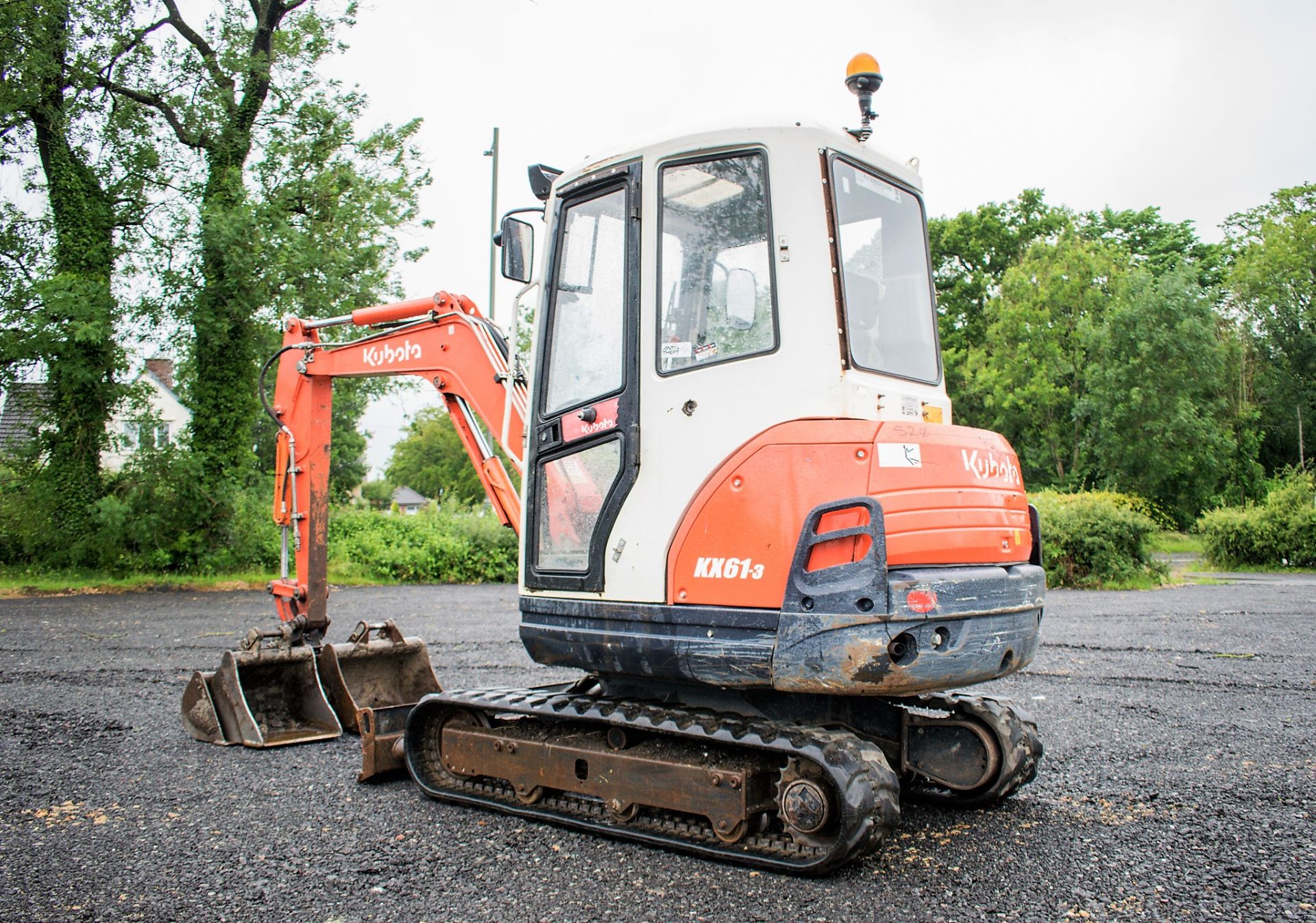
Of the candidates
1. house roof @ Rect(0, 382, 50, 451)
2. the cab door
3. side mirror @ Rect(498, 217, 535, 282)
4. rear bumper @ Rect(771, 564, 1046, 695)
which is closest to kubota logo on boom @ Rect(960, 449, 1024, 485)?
rear bumper @ Rect(771, 564, 1046, 695)

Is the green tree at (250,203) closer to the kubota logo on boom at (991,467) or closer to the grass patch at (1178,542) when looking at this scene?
the kubota logo on boom at (991,467)

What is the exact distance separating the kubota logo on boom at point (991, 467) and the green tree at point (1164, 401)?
3339 centimetres

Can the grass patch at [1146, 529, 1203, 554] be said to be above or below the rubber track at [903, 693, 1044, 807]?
above

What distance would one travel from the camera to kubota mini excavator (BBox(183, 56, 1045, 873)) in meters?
3.72

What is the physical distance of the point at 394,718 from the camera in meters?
5.36

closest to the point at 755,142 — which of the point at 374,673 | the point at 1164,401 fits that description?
the point at 374,673

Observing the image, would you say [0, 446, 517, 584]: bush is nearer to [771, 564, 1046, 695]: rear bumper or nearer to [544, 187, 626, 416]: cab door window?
[544, 187, 626, 416]: cab door window

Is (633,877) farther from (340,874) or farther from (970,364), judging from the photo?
(970,364)

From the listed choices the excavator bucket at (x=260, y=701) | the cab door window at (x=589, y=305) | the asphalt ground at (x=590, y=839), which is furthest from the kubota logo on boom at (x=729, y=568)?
the excavator bucket at (x=260, y=701)

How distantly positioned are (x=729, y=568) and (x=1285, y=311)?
146 ft

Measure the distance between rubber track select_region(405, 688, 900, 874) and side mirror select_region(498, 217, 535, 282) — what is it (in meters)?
2.01

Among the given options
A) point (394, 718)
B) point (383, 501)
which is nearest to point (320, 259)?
point (394, 718)

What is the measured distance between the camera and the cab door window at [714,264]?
13.3 ft

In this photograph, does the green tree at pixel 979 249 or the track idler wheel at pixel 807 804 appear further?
the green tree at pixel 979 249
